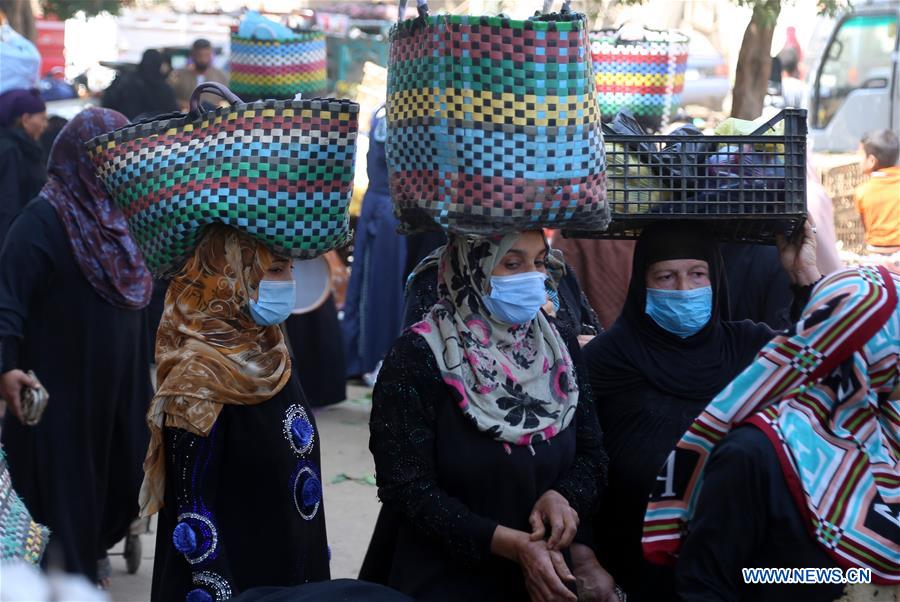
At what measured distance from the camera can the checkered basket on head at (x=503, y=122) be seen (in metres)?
2.93

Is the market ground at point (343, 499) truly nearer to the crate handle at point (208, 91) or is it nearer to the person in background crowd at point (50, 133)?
the crate handle at point (208, 91)

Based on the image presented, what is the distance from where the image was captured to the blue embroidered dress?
3068mm

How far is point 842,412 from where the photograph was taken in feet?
8.64

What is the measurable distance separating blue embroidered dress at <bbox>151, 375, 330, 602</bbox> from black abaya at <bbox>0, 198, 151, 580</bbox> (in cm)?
175

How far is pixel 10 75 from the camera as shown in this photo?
8.75 metres

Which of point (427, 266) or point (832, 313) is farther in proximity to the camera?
point (427, 266)

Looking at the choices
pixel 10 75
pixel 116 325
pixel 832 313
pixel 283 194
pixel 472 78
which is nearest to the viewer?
pixel 832 313

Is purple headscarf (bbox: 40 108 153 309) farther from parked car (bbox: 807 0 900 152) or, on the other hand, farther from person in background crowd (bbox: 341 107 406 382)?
parked car (bbox: 807 0 900 152)

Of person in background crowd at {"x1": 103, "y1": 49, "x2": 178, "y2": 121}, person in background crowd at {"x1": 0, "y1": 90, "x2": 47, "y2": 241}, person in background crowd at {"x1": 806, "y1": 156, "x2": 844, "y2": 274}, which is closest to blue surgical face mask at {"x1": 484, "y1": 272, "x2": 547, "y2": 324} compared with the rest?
person in background crowd at {"x1": 806, "y1": 156, "x2": 844, "y2": 274}

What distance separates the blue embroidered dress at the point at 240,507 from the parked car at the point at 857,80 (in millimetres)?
13662

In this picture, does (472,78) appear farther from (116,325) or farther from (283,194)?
(116,325)

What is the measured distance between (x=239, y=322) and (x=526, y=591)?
38.6 inches

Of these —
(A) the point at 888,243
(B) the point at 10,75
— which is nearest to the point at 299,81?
(B) the point at 10,75

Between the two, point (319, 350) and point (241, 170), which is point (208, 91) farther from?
point (319, 350)
